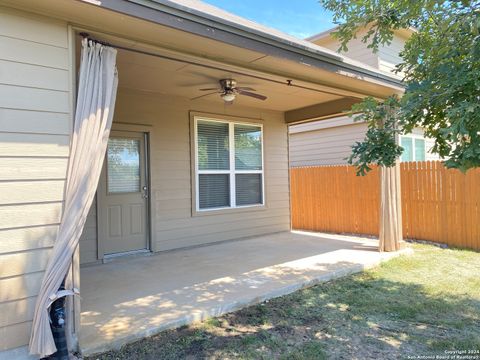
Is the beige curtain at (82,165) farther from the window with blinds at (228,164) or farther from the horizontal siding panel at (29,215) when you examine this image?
the window with blinds at (228,164)

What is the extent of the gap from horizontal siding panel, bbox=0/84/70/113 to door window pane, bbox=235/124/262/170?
4479mm

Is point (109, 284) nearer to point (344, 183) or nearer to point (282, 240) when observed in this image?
point (282, 240)

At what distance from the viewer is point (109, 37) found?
3.02 m

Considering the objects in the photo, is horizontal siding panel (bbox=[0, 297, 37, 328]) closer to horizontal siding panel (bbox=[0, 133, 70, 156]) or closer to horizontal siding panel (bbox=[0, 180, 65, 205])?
horizontal siding panel (bbox=[0, 180, 65, 205])

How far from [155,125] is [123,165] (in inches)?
34.2

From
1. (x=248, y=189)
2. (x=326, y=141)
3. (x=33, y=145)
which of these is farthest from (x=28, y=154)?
(x=326, y=141)

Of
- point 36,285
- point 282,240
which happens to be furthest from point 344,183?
point 36,285

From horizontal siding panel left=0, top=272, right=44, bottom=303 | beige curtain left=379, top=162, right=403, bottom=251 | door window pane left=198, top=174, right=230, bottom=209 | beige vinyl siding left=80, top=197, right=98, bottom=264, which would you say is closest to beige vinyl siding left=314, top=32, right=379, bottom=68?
beige curtain left=379, top=162, right=403, bottom=251

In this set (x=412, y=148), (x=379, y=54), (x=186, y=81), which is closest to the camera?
(x=186, y=81)

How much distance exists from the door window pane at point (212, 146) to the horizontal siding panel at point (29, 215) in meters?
3.87

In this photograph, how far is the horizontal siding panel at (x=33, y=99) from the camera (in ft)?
8.10

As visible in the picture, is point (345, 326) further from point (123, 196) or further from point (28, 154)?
point (123, 196)

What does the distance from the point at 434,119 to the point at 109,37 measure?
113 inches

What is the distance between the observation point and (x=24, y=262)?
248 cm
